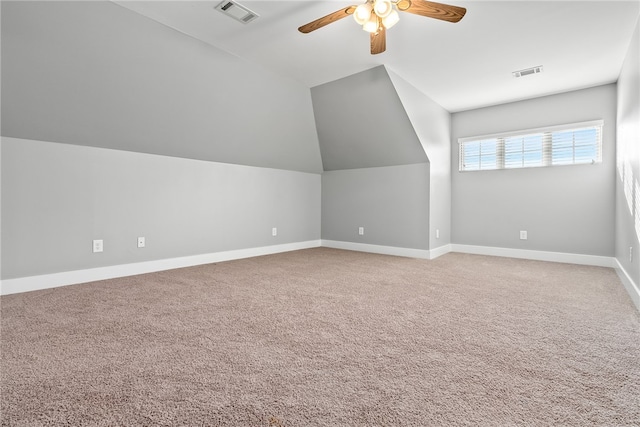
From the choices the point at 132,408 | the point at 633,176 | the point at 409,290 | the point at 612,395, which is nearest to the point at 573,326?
the point at 612,395

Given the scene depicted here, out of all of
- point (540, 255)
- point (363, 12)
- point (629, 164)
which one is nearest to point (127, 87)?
point (363, 12)

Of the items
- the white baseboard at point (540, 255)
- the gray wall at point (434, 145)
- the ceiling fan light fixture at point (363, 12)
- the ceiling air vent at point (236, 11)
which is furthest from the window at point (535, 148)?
the ceiling air vent at point (236, 11)

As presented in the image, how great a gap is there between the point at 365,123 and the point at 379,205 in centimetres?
136

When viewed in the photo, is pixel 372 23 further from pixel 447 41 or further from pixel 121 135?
pixel 121 135

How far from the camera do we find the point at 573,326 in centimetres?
199

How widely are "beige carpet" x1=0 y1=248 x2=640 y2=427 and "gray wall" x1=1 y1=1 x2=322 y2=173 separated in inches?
62.6

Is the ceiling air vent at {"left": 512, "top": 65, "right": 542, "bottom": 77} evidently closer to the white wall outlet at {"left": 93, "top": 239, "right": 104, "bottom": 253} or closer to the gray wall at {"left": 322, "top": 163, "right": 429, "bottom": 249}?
the gray wall at {"left": 322, "top": 163, "right": 429, "bottom": 249}

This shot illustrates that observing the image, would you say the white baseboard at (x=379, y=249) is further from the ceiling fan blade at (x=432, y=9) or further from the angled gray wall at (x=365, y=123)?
the ceiling fan blade at (x=432, y=9)

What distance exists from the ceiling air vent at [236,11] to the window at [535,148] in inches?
151

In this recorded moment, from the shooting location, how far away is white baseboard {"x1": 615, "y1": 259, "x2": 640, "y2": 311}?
95.2 inches

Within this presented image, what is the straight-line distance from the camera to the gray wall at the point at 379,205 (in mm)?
4488

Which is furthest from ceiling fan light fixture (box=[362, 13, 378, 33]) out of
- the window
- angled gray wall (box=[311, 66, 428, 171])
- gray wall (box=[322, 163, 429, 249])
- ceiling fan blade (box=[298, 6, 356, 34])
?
the window

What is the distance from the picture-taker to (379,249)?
491 centimetres

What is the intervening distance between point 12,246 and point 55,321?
3.87ft
